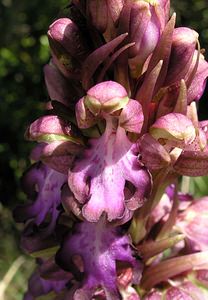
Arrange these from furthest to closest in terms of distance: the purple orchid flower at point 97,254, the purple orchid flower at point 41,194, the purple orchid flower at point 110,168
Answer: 1. the purple orchid flower at point 41,194
2. the purple orchid flower at point 97,254
3. the purple orchid flower at point 110,168

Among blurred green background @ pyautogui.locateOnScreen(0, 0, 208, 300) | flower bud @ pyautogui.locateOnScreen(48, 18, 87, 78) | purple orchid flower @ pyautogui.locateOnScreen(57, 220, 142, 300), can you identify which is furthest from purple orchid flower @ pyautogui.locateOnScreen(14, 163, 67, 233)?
blurred green background @ pyautogui.locateOnScreen(0, 0, 208, 300)

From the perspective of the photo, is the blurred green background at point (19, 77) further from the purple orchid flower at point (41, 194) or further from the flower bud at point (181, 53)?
the flower bud at point (181, 53)

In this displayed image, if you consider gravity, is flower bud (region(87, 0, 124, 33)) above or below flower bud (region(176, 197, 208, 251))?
above

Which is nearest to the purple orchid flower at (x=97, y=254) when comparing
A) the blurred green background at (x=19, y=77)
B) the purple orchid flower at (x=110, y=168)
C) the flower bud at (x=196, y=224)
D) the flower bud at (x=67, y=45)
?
the purple orchid flower at (x=110, y=168)

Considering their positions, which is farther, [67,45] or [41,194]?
[41,194]

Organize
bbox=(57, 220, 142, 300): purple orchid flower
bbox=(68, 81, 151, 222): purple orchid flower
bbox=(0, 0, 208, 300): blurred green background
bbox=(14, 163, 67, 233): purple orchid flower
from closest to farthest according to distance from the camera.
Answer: bbox=(68, 81, 151, 222): purple orchid flower < bbox=(57, 220, 142, 300): purple orchid flower < bbox=(14, 163, 67, 233): purple orchid flower < bbox=(0, 0, 208, 300): blurred green background

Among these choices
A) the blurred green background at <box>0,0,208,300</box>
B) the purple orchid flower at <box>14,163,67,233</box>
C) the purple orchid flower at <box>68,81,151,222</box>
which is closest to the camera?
the purple orchid flower at <box>68,81,151,222</box>

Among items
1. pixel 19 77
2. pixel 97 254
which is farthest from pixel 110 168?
pixel 19 77

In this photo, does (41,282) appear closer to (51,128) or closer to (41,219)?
(41,219)

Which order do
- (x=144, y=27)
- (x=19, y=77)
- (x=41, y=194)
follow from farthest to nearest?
(x=19, y=77), (x=41, y=194), (x=144, y=27)

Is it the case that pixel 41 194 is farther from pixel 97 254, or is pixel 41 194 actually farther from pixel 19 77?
pixel 19 77

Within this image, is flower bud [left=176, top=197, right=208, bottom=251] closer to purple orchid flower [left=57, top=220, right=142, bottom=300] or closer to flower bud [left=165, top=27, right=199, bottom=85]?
purple orchid flower [left=57, top=220, right=142, bottom=300]

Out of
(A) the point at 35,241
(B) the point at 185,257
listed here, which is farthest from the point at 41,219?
(B) the point at 185,257
